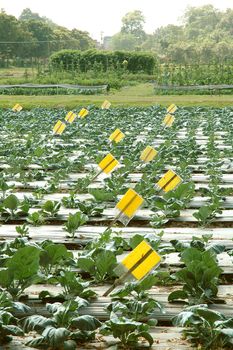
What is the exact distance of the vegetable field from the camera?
345cm

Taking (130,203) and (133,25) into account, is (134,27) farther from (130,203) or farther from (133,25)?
(130,203)

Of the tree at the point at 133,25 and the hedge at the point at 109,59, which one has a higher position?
the tree at the point at 133,25

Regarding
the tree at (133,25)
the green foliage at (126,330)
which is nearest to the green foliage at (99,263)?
the green foliage at (126,330)

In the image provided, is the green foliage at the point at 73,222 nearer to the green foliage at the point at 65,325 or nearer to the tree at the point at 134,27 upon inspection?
the green foliage at the point at 65,325

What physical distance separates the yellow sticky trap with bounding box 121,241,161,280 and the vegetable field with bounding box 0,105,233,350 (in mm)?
90

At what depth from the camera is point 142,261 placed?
3.80 meters

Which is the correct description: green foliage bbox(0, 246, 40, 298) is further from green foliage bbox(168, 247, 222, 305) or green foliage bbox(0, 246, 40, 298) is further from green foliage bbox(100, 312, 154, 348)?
green foliage bbox(168, 247, 222, 305)

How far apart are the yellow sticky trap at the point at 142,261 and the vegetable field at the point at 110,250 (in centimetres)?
9

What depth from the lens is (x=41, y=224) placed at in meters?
6.06

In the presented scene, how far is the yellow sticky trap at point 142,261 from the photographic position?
12.4 ft

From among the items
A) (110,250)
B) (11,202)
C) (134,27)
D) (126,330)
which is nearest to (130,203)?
(110,250)

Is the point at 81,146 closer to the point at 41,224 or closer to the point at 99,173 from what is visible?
the point at 99,173

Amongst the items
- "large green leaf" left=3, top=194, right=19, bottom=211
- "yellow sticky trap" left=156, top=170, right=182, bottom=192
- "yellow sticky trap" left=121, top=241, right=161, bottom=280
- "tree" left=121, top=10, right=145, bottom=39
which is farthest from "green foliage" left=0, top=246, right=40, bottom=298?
"tree" left=121, top=10, right=145, bottom=39

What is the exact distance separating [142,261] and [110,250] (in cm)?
54
